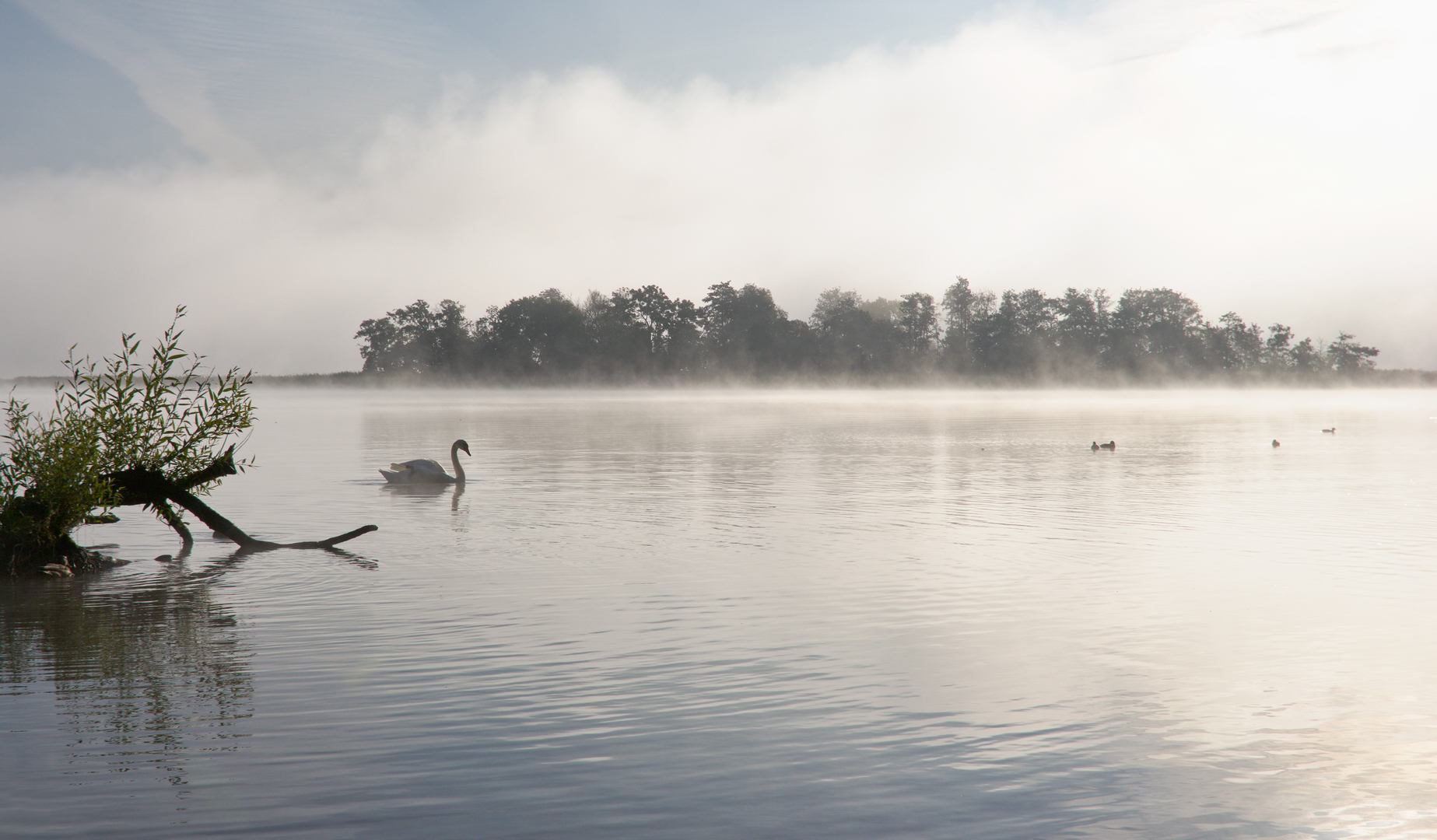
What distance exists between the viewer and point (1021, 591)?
45.1 ft

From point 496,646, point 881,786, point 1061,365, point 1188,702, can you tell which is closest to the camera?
point 881,786

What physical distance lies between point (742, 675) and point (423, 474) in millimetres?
18083

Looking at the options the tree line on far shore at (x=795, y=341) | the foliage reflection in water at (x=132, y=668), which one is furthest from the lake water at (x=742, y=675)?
the tree line on far shore at (x=795, y=341)

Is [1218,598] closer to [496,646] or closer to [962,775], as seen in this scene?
[962,775]

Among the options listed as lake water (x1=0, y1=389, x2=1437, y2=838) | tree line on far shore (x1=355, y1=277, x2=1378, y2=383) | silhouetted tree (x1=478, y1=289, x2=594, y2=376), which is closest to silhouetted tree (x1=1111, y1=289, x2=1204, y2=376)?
tree line on far shore (x1=355, y1=277, x2=1378, y2=383)

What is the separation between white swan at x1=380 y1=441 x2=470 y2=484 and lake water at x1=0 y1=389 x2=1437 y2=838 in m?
3.94

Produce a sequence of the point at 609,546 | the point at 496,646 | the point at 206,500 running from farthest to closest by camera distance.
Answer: the point at 206,500 → the point at 609,546 → the point at 496,646

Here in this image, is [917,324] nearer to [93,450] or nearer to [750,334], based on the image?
[750,334]

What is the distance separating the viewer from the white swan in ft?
87.4

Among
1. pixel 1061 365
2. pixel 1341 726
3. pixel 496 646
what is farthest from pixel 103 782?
pixel 1061 365

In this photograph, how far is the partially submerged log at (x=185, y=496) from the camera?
51.8ft

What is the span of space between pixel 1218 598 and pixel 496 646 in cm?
809

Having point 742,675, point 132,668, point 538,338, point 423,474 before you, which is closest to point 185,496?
point 132,668

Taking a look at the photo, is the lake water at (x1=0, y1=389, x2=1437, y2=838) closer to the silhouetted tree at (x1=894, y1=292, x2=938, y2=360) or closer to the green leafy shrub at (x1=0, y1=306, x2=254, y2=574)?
the green leafy shrub at (x1=0, y1=306, x2=254, y2=574)
